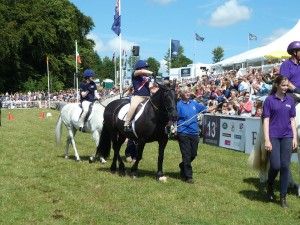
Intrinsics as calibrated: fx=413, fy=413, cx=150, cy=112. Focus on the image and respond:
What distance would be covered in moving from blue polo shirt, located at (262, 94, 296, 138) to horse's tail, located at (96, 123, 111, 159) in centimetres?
479

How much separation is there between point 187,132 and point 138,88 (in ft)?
5.00

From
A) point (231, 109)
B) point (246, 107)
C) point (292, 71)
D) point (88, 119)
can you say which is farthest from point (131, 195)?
point (231, 109)

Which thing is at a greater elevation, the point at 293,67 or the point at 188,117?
the point at 293,67

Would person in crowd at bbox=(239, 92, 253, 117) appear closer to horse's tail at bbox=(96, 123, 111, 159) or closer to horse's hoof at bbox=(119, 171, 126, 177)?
horse's tail at bbox=(96, 123, 111, 159)

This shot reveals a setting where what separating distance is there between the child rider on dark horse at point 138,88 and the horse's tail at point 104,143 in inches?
53.3

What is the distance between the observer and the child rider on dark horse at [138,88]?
29.6ft

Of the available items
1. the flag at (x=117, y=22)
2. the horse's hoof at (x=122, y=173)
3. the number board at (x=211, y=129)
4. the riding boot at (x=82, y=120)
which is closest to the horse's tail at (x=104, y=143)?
the riding boot at (x=82, y=120)

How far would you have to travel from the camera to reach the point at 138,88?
9258 mm

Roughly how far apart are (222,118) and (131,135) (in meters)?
6.52

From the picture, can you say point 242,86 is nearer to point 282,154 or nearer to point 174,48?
point 282,154

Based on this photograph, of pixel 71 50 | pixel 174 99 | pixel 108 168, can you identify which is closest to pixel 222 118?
pixel 108 168

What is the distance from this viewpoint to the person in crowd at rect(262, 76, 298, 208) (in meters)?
6.62

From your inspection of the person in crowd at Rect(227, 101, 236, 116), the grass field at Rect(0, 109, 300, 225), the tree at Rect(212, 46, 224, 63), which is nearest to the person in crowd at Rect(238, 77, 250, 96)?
the person in crowd at Rect(227, 101, 236, 116)

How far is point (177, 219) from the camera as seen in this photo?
19.8 ft
